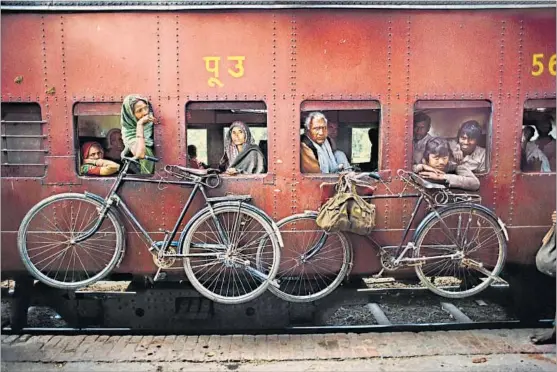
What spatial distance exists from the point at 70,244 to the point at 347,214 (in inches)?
107

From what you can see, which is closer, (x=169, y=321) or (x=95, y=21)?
(x=95, y=21)

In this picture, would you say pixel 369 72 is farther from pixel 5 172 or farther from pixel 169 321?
pixel 5 172

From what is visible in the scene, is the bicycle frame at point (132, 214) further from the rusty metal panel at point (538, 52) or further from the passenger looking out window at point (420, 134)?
the rusty metal panel at point (538, 52)

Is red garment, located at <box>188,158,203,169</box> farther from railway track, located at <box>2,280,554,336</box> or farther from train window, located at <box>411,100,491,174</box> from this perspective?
train window, located at <box>411,100,491,174</box>

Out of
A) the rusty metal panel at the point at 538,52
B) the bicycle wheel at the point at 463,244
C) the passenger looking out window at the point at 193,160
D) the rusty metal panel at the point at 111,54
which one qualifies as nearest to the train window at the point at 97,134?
the rusty metal panel at the point at 111,54

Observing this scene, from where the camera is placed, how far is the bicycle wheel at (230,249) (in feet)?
15.4

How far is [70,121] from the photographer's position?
4797 mm

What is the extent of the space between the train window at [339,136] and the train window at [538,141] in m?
1.58

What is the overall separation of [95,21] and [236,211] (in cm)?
227

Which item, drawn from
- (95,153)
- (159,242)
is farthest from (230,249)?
(95,153)

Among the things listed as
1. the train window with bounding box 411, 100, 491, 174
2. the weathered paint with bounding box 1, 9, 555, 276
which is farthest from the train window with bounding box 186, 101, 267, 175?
the train window with bounding box 411, 100, 491, 174

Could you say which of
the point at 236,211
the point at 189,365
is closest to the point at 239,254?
the point at 236,211

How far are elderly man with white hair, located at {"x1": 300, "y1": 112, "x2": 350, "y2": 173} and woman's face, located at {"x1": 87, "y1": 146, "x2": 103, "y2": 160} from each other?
2017mm

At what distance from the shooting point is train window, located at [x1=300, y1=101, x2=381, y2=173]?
4.86 meters
